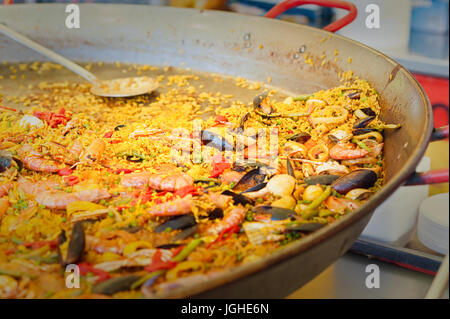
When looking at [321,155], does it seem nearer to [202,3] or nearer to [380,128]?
[380,128]

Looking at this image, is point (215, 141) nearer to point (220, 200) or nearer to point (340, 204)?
point (220, 200)

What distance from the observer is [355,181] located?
53.2 inches

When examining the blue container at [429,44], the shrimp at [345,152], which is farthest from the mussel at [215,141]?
the blue container at [429,44]

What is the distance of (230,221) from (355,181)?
409mm

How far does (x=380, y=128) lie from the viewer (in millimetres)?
1532

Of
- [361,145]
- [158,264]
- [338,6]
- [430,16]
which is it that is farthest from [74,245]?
[430,16]

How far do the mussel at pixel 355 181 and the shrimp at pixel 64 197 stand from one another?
686mm

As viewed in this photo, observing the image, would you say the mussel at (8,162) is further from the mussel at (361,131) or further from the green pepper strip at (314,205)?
the mussel at (361,131)

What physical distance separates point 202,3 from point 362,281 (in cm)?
287

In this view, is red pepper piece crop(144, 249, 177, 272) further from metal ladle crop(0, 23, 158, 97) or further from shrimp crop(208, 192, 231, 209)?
metal ladle crop(0, 23, 158, 97)

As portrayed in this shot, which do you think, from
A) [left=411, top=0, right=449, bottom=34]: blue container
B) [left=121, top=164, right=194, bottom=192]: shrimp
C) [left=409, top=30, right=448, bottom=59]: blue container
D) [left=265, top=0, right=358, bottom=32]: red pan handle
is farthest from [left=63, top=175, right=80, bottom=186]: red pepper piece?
[left=411, top=0, right=449, bottom=34]: blue container

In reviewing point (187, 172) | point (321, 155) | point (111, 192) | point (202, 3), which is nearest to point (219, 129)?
point (187, 172)

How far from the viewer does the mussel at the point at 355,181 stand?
4.41ft

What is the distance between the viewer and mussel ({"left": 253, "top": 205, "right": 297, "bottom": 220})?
48.8 inches
